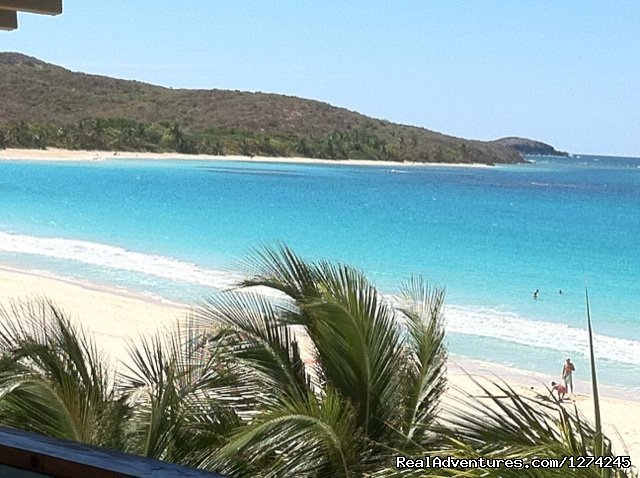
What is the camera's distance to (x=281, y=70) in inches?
3720

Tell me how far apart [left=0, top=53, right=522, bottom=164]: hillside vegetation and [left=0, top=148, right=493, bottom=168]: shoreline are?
0.48 m

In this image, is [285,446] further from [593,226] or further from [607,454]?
[593,226]

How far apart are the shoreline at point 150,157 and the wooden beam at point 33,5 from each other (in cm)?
5792

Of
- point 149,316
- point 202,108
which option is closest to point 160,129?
point 202,108

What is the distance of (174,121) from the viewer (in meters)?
67.4

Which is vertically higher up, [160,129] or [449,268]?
[160,129]

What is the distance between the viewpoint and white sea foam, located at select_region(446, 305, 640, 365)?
13.9 m

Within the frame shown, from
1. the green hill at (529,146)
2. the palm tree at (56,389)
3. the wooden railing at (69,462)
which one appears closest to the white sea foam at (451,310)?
the palm tree at (56,389)

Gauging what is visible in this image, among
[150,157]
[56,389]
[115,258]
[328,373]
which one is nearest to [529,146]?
[150,157]

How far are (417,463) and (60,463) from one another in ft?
3.32

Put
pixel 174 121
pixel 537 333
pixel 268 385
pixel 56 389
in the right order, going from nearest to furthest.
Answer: pixel 56 389 → pixel 268 385 → pixel 537 333 → pixel 174 121

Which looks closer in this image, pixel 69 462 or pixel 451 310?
pixel 69 462

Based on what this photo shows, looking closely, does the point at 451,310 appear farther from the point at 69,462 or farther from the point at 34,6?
the point at 69,462

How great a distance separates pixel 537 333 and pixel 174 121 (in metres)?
55.4
